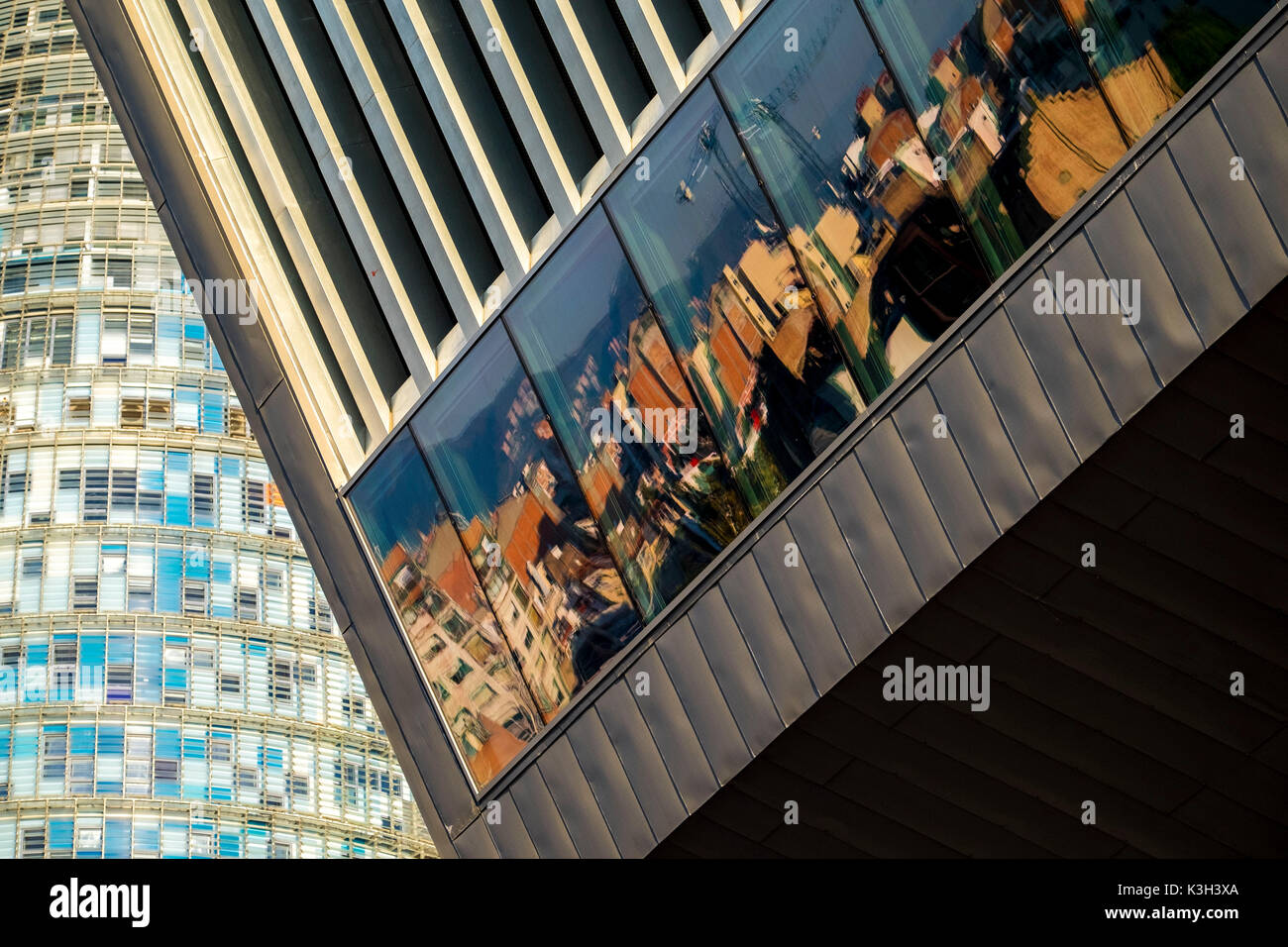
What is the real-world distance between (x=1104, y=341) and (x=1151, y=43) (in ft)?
6.91

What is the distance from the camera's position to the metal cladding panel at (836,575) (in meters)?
13.6

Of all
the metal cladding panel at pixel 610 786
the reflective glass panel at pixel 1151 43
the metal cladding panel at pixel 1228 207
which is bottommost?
the metal cladding panel at pixel 610 786

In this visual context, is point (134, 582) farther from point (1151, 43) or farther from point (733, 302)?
point (1151, 43)

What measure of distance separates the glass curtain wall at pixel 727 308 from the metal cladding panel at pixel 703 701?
46 centimetres

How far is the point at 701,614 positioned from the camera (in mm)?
14703

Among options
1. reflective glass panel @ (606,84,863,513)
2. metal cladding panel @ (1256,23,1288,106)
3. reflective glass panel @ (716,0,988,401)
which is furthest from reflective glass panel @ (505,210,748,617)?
metal cladding panel @ (1256,23,1288,106)

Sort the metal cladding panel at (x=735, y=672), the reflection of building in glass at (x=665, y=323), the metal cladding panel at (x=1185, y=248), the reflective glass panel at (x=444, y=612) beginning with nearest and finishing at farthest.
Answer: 1. the metal cladding panel at (x=1185, y=248)
2. the reflection of building in glass at (x=665, y=323)
3. the metal cladding panel at (x=735, y=672)
4. the reflective glass panel at (x=444, y=612)

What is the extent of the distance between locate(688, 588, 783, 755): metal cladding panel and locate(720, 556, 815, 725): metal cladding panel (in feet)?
0.26

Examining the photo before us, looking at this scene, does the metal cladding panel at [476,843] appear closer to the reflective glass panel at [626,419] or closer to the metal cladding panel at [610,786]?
the metal cladding panel at [610,786]

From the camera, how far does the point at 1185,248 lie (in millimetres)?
11680

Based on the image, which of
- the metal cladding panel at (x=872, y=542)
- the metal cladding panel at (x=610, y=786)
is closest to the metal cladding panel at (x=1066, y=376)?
the metal cladding panel at (x=872, y=542)

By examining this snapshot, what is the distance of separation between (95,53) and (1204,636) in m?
14.5

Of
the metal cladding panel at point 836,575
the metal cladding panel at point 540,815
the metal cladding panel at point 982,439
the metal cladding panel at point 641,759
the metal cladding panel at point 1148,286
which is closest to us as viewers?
the metal cladding panel at point 1148,286

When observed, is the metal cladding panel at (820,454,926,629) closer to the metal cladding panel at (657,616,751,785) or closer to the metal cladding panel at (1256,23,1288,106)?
the metal cladding panel at (657,616,751,785)
